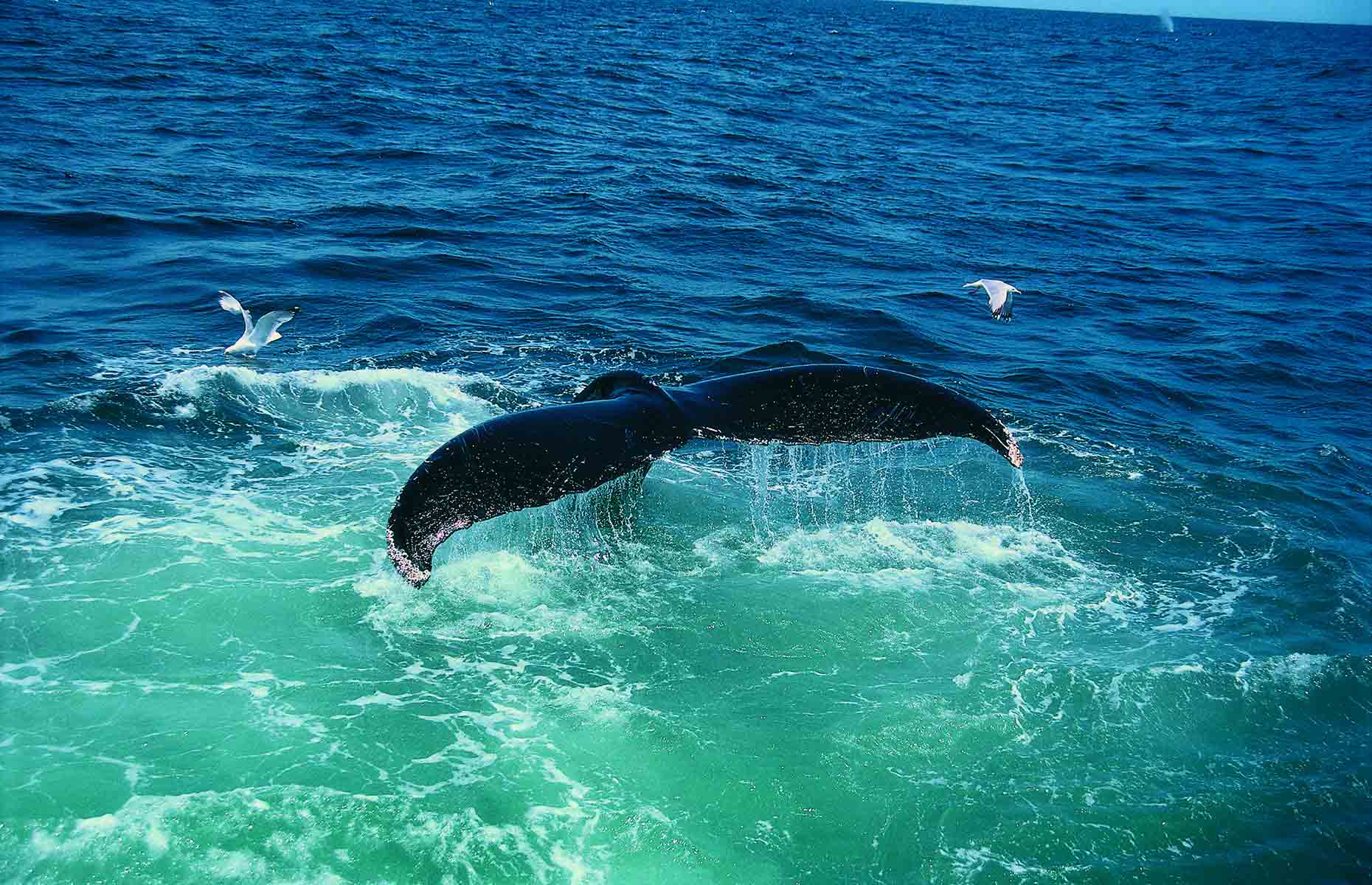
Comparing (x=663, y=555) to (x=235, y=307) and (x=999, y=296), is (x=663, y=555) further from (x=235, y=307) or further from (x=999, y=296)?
(x=999, y=296)

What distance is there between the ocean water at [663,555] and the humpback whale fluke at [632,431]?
1544 mm

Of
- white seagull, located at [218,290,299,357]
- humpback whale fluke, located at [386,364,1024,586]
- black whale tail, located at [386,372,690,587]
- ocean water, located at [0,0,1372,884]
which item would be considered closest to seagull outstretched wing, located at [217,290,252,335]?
white seagull, located at [218,290,299,357]

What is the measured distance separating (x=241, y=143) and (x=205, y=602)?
1716 cm

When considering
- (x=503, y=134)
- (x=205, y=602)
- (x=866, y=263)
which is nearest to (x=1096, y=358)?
(x=866, y=263)

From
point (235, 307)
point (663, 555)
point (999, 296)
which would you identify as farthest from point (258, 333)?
point (999, 296)

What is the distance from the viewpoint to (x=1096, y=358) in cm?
1363

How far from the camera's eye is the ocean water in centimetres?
574

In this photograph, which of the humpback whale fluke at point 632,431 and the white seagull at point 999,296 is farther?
the white seagull at point 999,296

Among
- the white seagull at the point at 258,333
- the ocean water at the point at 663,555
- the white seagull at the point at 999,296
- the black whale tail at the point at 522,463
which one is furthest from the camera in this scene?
the white seagull at the point at 999,296

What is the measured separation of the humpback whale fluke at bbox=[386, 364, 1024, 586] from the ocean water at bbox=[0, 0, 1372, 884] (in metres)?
1.54

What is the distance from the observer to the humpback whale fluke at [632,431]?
17.1 feet

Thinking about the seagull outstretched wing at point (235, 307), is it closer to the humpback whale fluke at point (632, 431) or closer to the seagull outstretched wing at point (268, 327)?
the seagull outstretched wing at point (268, 327)

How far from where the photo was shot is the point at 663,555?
320 inches

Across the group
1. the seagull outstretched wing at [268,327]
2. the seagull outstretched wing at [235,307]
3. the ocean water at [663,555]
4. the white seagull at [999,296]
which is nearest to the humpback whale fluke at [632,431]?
the ocean water at [663,555]
